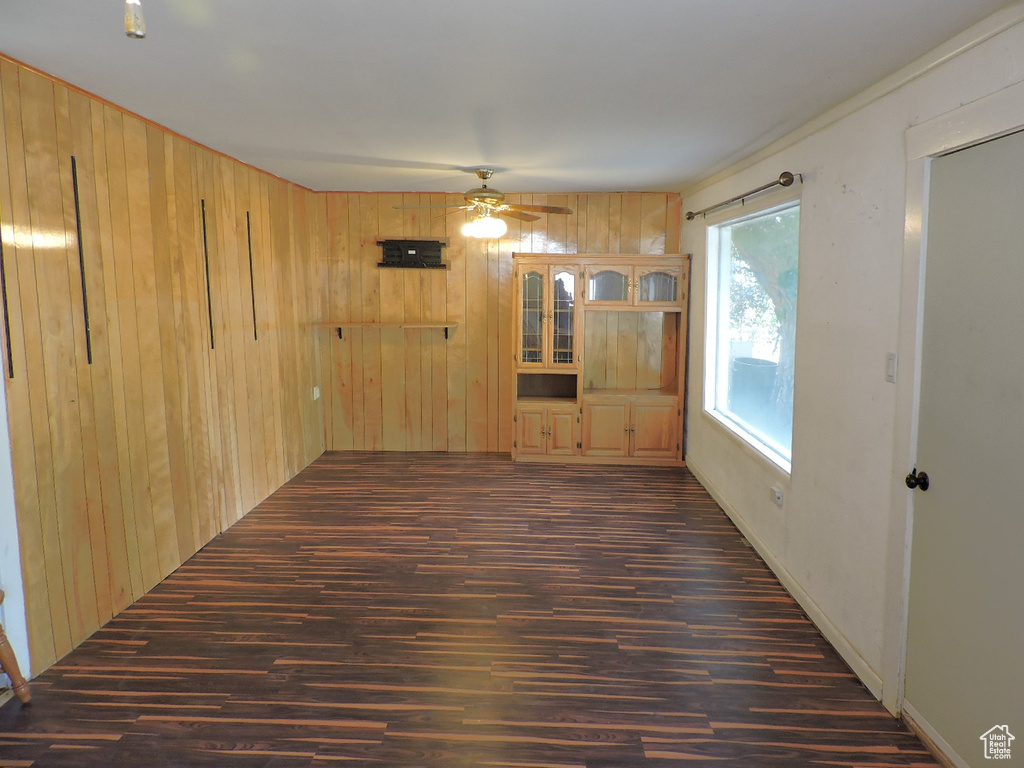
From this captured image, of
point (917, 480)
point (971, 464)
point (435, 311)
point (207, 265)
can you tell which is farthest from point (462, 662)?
point (435, 311)

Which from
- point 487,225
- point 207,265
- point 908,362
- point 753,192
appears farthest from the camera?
point 487,225

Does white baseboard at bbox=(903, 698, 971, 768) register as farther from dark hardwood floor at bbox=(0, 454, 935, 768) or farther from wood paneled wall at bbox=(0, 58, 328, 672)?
wood paneled wall at bbox=(0, 58, 328, 672)

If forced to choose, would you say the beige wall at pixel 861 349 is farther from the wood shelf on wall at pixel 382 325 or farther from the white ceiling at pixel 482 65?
the wood shelf on wall at pixel 382 325

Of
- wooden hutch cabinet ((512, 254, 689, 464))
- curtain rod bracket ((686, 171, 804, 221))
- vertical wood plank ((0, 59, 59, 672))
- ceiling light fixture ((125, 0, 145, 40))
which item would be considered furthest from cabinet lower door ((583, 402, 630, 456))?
ceiling light fixture ((125, 0, 145, 40))

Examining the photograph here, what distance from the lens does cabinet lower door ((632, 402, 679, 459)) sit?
5770mm

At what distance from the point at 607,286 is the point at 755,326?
5.32 feet

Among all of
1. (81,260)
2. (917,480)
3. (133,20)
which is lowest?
(917,480)

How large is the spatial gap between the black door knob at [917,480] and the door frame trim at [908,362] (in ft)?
0.11

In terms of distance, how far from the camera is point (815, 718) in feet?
7.82

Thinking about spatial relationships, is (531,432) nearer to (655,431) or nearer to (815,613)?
(655,431)

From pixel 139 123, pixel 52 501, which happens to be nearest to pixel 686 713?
pixel 52 501

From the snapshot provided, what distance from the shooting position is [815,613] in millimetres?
3059

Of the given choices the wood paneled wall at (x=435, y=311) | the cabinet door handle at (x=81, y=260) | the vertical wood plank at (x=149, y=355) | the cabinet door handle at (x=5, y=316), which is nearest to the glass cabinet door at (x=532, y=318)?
the wood paneled wall at (x=435, y=311)

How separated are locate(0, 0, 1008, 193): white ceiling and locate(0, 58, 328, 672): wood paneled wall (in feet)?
0.94
